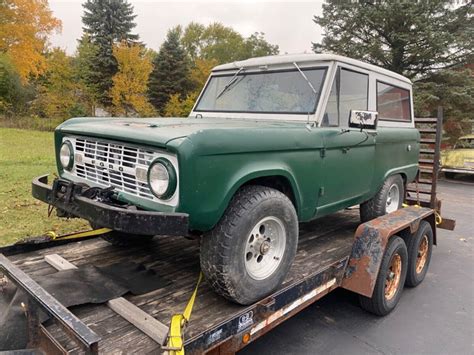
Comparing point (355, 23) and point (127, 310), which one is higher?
point (355, 23)

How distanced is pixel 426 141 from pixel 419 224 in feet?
7.37

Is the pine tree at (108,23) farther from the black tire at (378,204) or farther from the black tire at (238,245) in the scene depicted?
the black tire at (238,245)

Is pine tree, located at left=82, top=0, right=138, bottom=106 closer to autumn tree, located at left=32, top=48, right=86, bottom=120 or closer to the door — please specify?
autumn tree, located at left=32, top=48, right=86, bottom=120

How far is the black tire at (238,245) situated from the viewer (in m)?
2.43

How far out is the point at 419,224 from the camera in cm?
437

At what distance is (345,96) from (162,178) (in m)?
2.25

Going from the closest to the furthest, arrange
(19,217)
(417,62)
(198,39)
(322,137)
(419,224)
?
(322,137)
(419,224)
(19,217)
(417,62)
(198,39)

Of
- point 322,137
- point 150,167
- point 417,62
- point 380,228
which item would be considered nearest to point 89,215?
point 150,167

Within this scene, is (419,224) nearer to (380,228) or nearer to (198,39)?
(380,228)

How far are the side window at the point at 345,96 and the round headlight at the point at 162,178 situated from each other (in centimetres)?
169

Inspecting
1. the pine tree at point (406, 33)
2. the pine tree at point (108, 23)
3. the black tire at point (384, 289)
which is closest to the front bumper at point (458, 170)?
the pine tree at point (406, 33)

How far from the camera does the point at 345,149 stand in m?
3.59

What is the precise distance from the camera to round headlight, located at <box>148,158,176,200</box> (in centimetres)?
229

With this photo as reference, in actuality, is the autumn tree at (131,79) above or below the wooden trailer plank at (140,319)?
above
